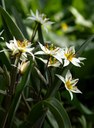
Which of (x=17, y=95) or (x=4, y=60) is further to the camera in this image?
(x=4, y=60)

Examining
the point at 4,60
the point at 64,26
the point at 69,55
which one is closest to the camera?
the point at 69,55

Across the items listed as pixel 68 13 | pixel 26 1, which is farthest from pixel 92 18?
pixel 26 1

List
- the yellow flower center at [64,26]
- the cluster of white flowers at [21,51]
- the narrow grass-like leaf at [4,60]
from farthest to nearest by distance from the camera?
1. the yellow flower center at [64,26]
2. the narrow grass-like leaf at [4,60]
3. the cluster of white flowers at [21,51]

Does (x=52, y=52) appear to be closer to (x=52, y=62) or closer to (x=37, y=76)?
(x=52, y=62)

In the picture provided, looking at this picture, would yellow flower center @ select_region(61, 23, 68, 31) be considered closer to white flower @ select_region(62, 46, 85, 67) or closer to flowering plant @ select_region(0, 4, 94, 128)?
flowering plant @ select_region(0, 4, 94, 128)

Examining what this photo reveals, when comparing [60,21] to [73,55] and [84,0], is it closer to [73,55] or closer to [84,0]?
[84,0]

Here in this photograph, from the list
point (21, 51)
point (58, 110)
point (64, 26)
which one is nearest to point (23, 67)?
point (21, 51)

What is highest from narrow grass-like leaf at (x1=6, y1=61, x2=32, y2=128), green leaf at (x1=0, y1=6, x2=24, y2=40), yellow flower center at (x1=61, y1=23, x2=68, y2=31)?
yellow flower center at (x1=61, y1=23, x2=68, y2=31)

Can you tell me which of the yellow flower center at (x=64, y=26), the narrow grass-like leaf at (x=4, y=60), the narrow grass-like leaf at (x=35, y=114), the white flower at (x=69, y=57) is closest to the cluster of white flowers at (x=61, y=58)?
the white flower at (x=69, y=57)

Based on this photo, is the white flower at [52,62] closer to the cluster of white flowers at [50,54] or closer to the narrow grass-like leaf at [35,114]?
the cluster of white flowers at [50,54]

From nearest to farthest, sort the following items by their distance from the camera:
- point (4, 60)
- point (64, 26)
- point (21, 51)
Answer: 1. point (21, 51)
2. point (4, 60)
3. point (64, 26)

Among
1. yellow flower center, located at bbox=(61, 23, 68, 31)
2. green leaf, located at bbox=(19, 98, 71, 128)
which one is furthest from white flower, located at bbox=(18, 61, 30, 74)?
yellow flower center, located at bbox=(61, 23, 68, 31)
